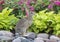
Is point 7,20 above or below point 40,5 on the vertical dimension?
below

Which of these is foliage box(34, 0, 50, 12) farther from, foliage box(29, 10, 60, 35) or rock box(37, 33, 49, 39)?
rock box(37, 33, 49, 39)

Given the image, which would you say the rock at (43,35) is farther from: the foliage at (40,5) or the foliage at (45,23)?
the foliage at (40,5)

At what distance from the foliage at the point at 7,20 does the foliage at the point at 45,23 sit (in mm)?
564

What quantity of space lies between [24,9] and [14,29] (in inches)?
32.3

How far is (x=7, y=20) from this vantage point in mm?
8586

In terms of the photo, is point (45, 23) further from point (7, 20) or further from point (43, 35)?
point (7, 20)

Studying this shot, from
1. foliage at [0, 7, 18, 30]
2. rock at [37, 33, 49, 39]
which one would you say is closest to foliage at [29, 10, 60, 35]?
rock at [37, 33, 49, 39]

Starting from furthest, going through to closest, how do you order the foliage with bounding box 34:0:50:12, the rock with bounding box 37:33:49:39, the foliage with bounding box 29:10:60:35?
the foliage with bounding box 34:0:50:12, the foliage with bounding box 29:10:60:35, the rock with bounding box 37:33:49:39

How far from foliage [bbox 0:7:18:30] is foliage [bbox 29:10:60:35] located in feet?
1.85

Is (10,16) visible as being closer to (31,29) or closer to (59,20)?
(31,29)

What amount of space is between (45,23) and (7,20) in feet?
3.68

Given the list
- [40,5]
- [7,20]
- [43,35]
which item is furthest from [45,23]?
[7,20]

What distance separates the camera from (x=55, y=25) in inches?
332

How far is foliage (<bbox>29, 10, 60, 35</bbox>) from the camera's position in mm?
8406
